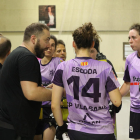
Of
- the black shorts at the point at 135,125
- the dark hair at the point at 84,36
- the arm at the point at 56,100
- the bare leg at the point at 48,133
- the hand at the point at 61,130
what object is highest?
the dark hair at the point at 84,36

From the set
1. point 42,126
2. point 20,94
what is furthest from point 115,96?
point 42,126

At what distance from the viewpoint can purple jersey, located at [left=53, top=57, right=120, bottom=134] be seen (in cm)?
172

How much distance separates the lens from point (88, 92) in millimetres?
1729

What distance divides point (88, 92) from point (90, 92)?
0.05 feet

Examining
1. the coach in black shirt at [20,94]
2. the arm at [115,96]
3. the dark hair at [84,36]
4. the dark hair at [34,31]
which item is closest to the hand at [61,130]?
the coach in black shirt at [20,94]

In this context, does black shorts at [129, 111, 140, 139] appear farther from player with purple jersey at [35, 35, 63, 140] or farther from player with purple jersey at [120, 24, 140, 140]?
player with purple jersey at [35, 35, 63, 140]

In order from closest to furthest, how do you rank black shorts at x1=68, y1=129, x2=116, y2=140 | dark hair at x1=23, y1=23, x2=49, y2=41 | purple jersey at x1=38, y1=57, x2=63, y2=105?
black shorts at x1=68, y1=129, x2=116, y2=140 → dark hair at x1=23, y1=23, x2=49, y2=41 → purple jersey at x1=38, y1=57, x2=63, y2=105

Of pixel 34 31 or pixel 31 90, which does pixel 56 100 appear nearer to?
pixel 31 90

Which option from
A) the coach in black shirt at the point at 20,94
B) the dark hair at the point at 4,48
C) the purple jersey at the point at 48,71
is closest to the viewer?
the coach in black shirt at the point at 20,94

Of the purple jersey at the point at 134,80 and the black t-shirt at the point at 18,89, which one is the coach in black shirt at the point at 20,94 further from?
the purple jersey at the point at 134,80

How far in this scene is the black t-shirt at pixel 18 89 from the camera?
1.82 meters

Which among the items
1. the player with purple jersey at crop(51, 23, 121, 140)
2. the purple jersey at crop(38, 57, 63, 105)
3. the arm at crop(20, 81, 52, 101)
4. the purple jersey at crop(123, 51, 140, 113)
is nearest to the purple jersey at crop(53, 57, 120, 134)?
the player with purple jersey at crop(51, 23, 121, 140)

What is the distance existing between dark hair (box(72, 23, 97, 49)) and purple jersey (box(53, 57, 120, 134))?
0.42ft

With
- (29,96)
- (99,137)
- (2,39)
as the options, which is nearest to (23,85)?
(29,96)
